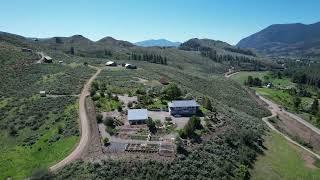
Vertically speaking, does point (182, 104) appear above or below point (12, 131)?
above

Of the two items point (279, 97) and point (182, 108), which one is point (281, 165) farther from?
point (279, 97)

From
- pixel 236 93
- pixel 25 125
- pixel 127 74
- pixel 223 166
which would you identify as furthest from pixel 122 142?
pixel 236 93

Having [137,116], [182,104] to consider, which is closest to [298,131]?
[182,104]

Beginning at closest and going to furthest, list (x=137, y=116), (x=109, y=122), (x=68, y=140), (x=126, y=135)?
1. (x=68, y=140)
2. (x=126, y=135)
3. (x=109, y=122)
4. (x=137, y=116)

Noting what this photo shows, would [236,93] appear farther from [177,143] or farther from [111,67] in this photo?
[177,143]

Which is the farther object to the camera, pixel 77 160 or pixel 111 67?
pixel 111 67

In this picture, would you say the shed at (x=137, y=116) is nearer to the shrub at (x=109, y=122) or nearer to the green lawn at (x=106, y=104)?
the shrub at (x=109, y=122)

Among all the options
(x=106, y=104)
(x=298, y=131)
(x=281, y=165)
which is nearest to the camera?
(x=281, y=165)
